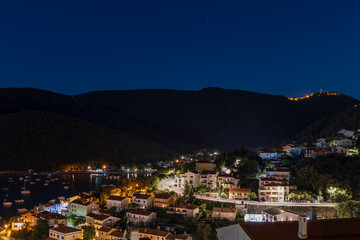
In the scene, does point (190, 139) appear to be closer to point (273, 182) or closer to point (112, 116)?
point (112, 116)

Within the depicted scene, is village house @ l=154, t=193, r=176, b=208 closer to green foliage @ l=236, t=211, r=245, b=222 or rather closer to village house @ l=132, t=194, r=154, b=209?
village house @ l=132, t=194, r=154, b=209

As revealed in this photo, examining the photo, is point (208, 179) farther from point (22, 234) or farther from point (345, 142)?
point (345, 142)

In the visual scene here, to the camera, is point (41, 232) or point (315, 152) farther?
point (315, 152)

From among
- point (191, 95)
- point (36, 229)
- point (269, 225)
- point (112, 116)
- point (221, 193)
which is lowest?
point (36, 229)

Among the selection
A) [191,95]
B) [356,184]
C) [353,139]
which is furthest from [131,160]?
[191,95]

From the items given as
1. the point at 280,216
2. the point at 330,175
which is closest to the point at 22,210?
the point at 280,216
